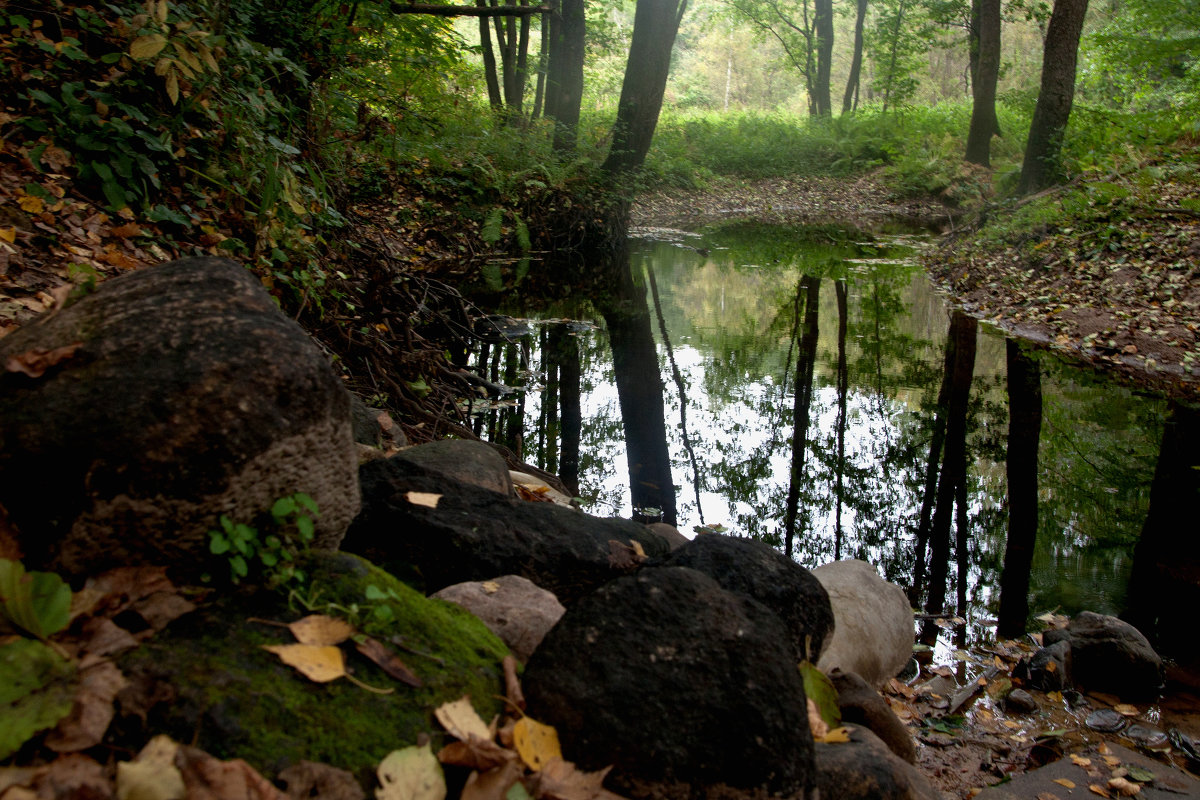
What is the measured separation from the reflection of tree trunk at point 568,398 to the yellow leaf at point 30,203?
3.22m

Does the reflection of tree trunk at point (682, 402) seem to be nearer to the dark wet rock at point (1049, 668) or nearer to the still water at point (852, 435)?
the still water at point (852, 435)

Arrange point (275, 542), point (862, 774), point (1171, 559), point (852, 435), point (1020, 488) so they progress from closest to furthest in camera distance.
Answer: point (275, 542) → point (862, 774) → point (1171, 559) → point (1020, 488) → point (852, 435)

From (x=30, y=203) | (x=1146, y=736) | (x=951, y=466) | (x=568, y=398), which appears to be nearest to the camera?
(x=1146, y=736)

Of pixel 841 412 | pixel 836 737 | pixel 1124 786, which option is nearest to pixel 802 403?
pixel 841 412

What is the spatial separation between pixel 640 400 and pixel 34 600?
5778 millimetres

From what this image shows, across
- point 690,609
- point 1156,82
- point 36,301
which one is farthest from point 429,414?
point 1156,82

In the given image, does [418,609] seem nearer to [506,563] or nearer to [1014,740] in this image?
[506,563]

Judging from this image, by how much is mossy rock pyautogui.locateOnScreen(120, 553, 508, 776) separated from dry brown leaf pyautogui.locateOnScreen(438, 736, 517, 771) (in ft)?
0.16

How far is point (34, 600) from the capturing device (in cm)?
149

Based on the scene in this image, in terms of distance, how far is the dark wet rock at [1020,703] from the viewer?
3391 millimetres

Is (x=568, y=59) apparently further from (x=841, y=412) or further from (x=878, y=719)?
(x=878, y=719)

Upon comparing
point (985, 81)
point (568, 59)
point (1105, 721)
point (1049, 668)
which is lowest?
point (1105, 721)

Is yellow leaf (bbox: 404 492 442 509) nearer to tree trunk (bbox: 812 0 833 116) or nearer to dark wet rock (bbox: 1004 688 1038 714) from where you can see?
dark wet rock (bbox: 1004 688 1038 714)

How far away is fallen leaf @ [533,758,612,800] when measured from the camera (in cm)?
165
